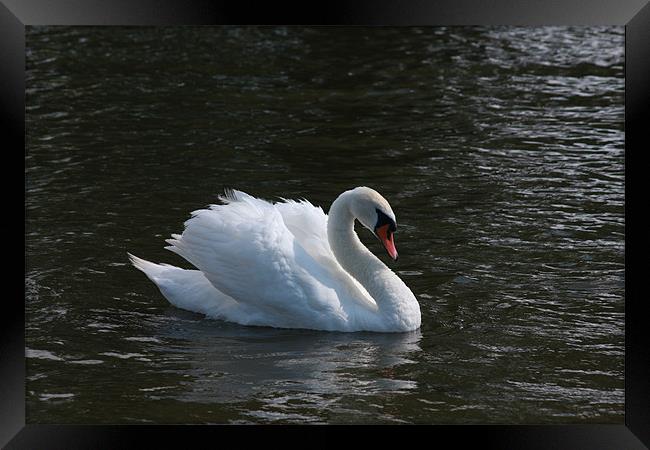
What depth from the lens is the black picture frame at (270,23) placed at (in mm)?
7371

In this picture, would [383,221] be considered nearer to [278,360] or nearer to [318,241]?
[318,241]

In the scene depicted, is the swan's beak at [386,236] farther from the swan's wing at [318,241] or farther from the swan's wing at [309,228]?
the swan's wing at [309,228]

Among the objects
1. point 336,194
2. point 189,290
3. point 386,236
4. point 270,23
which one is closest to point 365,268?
point 386,236

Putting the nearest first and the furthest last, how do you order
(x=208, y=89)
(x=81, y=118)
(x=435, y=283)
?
(x=435, y=283)
(x=81, y=118)
(x=208, y=89)

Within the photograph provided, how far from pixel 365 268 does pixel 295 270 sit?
2.10 feet

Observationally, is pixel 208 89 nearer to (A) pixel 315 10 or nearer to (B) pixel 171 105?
(B) pixel 171 105

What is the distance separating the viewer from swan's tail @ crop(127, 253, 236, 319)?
11.2 metres

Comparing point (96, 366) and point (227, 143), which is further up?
point (227, 143)

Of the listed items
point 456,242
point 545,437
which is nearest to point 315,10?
A: point 545,437

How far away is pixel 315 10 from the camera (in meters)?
7.41

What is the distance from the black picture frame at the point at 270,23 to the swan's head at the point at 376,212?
323cm

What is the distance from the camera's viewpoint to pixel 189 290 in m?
11.3

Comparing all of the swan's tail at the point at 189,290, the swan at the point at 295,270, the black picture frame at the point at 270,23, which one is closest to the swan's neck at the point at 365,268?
the swan at the point at 295,270

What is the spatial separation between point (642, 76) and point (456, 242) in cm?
533
